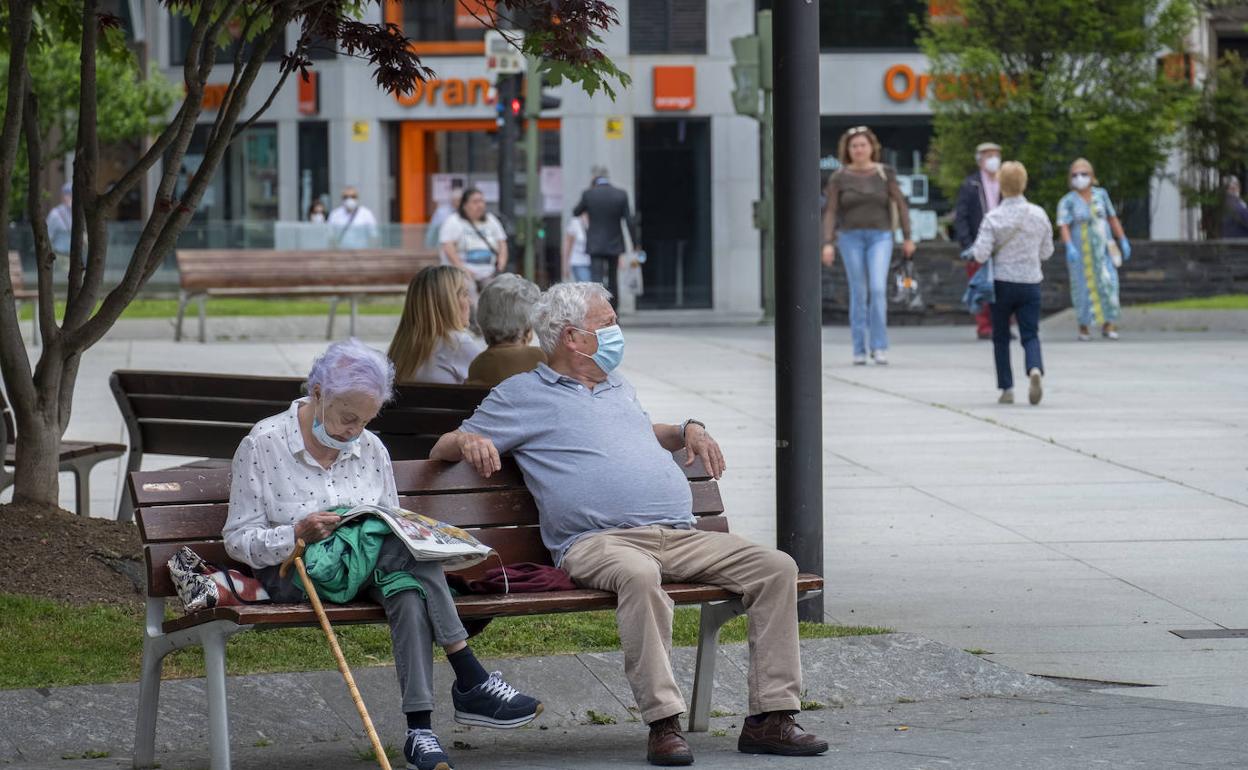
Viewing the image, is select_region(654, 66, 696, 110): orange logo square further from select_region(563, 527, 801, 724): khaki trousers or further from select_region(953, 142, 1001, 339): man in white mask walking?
select_region(563, 527, 801, 724): khaki trousers

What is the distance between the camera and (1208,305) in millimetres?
23000

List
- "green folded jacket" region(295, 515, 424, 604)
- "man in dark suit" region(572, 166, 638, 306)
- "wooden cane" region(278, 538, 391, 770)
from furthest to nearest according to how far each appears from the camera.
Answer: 1. "man in dark suit" region(572, 166, 638, 306)
2. "green folded jacket" region(295, 515, 424, 604)
3. "wooden cane" region(278, 538, 391, 770)

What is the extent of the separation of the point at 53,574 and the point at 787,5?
2978 mm

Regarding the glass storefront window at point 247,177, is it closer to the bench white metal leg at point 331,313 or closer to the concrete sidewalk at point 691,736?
the bench white metal leg at point 331,313

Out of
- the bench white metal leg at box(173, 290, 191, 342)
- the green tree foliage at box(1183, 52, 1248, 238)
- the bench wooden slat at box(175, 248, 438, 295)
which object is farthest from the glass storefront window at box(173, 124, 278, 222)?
the green tree foliage at box(1183, 52, 1248, 238)

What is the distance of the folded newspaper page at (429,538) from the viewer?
16.6 feet

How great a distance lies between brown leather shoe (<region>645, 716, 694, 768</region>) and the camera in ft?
17.3

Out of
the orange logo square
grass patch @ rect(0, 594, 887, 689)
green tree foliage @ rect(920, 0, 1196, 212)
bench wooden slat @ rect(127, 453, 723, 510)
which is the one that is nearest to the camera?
bench wooden slat @ rect(127, 453, 723, 510)

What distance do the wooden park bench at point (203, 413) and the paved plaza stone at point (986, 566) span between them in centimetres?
149

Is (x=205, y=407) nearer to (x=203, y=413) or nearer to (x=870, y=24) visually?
(x=203, y=413)

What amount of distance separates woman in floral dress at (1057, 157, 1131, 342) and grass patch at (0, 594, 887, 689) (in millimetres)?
13842

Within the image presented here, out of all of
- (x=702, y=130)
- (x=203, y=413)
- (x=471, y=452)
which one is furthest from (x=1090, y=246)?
(x=471, y=452)

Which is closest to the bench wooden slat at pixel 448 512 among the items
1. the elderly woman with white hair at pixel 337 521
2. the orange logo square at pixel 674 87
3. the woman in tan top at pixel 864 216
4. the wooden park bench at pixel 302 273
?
the elderly woman with white hair at pixel 337 521

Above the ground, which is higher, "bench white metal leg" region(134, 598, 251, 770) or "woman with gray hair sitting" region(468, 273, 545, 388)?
"woman with gray hair sitting" region(468, 273, 545, 388)
